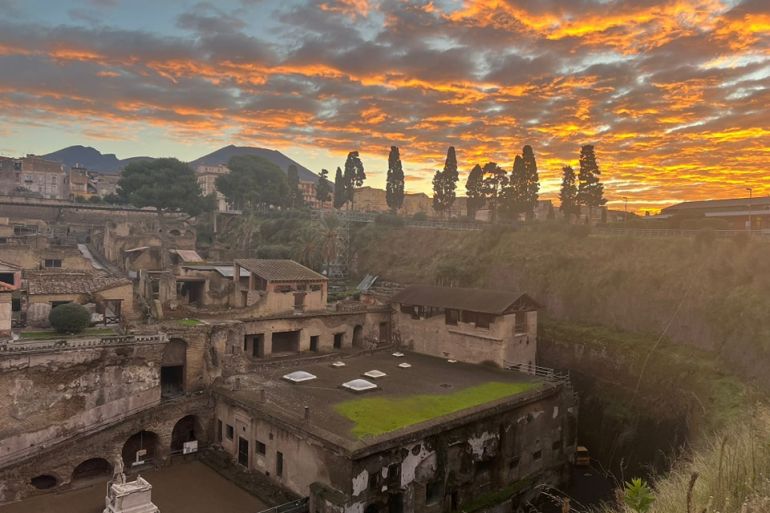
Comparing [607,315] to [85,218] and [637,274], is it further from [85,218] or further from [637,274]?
[85,218]

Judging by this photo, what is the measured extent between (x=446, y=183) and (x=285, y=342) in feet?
132

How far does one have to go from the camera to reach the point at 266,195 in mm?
92875

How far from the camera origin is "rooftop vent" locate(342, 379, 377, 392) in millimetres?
28656

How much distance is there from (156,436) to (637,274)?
119 ft

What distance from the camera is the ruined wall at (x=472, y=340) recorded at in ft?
114

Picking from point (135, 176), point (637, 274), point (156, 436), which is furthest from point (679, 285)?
point (135, 176)

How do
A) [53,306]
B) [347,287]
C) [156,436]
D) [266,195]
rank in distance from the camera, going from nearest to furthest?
[156,436], [53,306], [347,287], [266,195]

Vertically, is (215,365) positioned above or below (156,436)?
above

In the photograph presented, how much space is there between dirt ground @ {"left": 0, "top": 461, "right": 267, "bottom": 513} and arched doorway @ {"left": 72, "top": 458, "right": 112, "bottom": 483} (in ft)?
2.68

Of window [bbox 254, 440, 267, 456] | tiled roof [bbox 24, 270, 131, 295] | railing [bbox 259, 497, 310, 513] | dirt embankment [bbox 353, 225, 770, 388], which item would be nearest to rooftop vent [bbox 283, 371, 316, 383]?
window [bbox 254, 440, 267, 456]

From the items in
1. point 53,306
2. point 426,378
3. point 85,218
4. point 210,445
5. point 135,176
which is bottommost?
point 210,445

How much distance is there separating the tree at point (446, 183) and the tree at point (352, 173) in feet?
54.2

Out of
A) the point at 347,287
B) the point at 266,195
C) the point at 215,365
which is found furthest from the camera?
the point at 266,195

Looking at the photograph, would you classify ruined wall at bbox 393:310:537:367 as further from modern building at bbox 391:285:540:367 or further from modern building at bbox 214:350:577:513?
modern building at bbox 214:350:577:513
